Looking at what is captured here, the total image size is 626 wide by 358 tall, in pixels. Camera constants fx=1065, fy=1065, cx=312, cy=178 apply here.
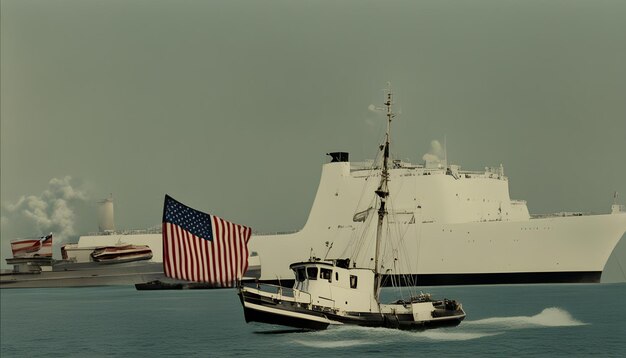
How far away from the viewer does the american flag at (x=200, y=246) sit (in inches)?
1314

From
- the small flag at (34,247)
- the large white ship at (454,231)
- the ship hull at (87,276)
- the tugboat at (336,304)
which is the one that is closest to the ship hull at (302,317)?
the tugboat at (336,304)

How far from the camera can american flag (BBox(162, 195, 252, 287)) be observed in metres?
33.4

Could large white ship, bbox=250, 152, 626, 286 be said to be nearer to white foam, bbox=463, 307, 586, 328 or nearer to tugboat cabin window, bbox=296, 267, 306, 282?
white foam, bbox=463, 307, 586, 328

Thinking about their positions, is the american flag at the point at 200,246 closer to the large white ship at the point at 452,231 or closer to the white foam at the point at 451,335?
the white foam at the point at 451,335

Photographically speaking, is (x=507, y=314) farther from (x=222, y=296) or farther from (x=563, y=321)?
(x=222, y=296)

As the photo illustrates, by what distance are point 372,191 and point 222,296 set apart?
12.2 meters

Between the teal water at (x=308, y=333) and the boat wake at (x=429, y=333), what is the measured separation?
4 centimetres

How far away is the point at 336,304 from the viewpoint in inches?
1604

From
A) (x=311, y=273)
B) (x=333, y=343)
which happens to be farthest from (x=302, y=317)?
(x=333, y=343)

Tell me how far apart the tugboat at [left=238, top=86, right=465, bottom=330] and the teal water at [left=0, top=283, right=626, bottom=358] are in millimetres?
545

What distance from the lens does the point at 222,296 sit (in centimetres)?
7088

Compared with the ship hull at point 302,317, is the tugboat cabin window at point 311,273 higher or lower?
higher

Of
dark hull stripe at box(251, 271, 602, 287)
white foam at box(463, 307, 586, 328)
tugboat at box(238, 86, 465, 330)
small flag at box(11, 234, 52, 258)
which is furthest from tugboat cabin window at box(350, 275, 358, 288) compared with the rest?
small flag at box(11, 234, 52, 258)

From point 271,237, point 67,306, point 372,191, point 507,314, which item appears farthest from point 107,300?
point 507,314
